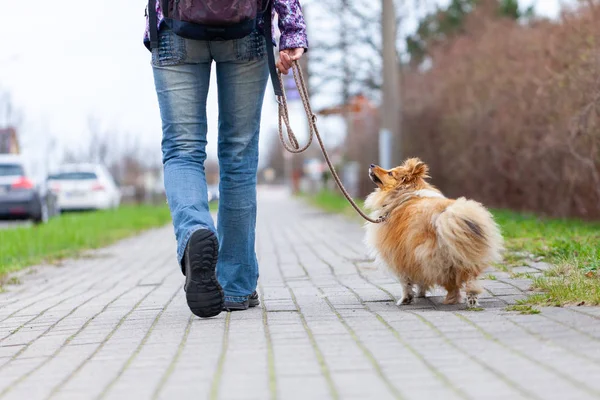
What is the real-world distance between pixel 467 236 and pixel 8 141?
27603mm

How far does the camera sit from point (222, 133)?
5141 mm

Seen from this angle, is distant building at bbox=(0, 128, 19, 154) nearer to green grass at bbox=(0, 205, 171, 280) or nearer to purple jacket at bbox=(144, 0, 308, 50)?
green grass at bbox=(0, 205, 171, 280)

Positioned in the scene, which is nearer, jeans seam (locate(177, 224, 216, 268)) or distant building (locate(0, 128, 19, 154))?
jeans seam (locate(177, 224, 216, 268))

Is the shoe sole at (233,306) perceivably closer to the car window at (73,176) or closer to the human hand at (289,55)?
the human hand at (289,55)

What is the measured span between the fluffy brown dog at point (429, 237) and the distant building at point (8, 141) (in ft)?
86.7

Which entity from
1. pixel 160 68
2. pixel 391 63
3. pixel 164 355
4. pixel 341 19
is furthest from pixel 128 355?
pixel 341 19

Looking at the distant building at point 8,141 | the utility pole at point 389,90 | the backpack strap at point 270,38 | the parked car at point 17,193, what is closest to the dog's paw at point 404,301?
the backpack strap at point 270,38

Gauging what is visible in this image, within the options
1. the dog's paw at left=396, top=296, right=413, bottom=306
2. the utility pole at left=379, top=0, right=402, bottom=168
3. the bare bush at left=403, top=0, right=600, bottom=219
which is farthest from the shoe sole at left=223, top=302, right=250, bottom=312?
the utility pole at left=379, top=0, right=402, bottom=168

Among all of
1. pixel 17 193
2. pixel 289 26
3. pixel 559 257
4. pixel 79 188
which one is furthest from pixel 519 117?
pixel 79 188

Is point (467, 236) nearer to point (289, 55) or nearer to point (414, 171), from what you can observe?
point (414, 171)

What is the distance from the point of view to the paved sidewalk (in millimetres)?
3213

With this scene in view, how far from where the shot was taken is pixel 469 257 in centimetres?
497

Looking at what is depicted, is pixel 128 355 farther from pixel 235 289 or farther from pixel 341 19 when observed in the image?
pixel 341 19

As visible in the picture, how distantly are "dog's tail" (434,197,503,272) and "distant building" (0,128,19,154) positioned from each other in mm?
27009
